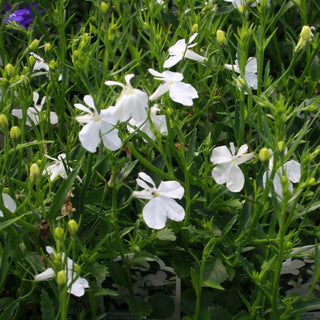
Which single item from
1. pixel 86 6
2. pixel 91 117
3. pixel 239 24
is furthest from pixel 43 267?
pixel 86 6

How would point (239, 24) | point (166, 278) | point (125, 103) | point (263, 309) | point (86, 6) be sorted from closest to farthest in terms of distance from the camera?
1. point (125, 103)
2. point (263, 309)
3. point (166, 278)
4. point (239, 24)
5. point (86, 6)

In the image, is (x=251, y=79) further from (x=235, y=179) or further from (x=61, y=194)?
(x=61, y=194)

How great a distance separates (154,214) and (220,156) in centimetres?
17

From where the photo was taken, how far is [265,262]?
2.91ft

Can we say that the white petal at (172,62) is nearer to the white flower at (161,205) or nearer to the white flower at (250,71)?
the white flower at (250,71)

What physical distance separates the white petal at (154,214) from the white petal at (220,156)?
0.43ft

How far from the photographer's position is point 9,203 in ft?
3.07

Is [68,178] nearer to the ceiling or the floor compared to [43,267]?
nearer to the ceiling

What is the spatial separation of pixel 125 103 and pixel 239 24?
3.12 feet

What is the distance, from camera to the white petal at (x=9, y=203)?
36.7 inches

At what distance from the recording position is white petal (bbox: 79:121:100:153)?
0.85m

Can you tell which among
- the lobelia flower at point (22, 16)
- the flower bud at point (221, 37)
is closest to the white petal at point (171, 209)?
the flower bud at point (221, 37)

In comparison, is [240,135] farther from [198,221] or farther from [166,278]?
[166,278]

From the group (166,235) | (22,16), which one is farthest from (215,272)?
(22,16)
